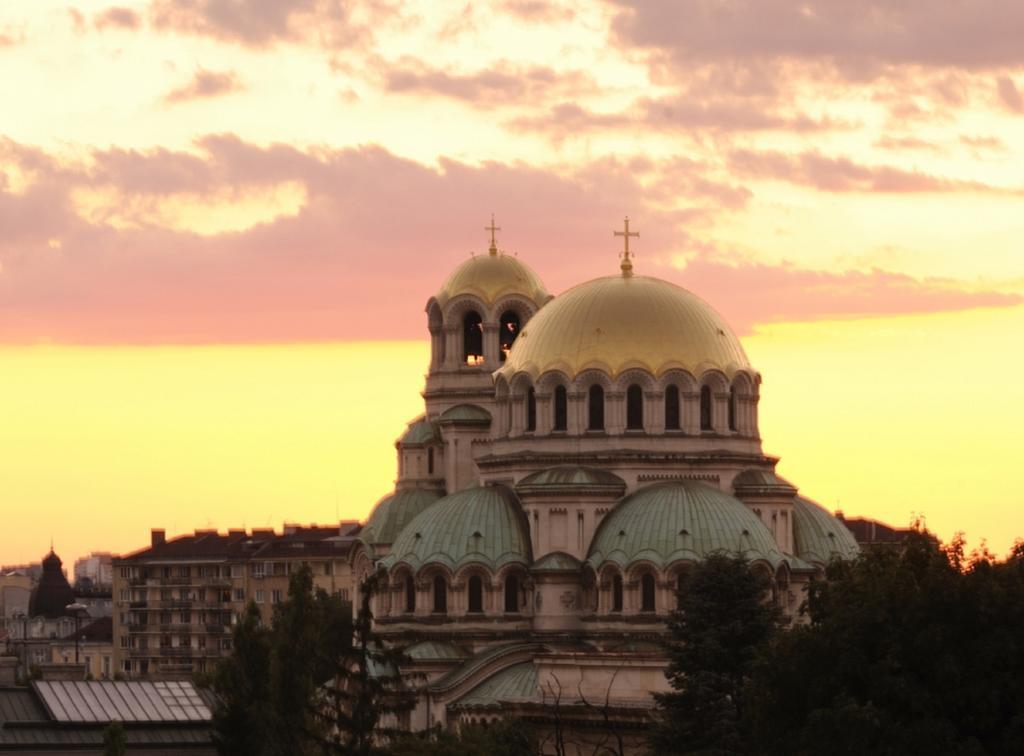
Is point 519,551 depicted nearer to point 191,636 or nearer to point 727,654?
point 727,654

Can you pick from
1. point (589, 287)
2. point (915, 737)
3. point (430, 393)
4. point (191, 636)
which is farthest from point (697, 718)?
point (191, 636)

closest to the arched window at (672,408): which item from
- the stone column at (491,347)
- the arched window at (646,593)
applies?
the arched window at (646,593)

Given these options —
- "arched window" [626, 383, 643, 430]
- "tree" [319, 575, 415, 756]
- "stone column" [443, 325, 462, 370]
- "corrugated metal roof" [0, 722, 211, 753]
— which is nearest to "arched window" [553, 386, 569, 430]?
"arched window" [626, 383, 643, 430]

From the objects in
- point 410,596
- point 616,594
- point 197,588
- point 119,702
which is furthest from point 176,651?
point 119,702

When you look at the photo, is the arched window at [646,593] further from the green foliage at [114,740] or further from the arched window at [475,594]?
the green foliage at [114,740]

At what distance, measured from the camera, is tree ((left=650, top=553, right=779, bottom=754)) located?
235ft

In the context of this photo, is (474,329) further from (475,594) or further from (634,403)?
(475,594)

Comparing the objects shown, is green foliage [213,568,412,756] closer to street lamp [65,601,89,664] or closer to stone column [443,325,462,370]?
stone column [443,325,462,370]

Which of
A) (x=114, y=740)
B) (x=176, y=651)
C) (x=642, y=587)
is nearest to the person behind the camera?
(x=114, y=740)

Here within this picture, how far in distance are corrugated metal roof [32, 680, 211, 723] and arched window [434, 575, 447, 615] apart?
14.4 m

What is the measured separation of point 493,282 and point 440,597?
539 inches

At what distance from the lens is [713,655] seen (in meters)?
74.2

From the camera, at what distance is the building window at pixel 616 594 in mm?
90188

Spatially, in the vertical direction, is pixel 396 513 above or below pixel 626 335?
below
